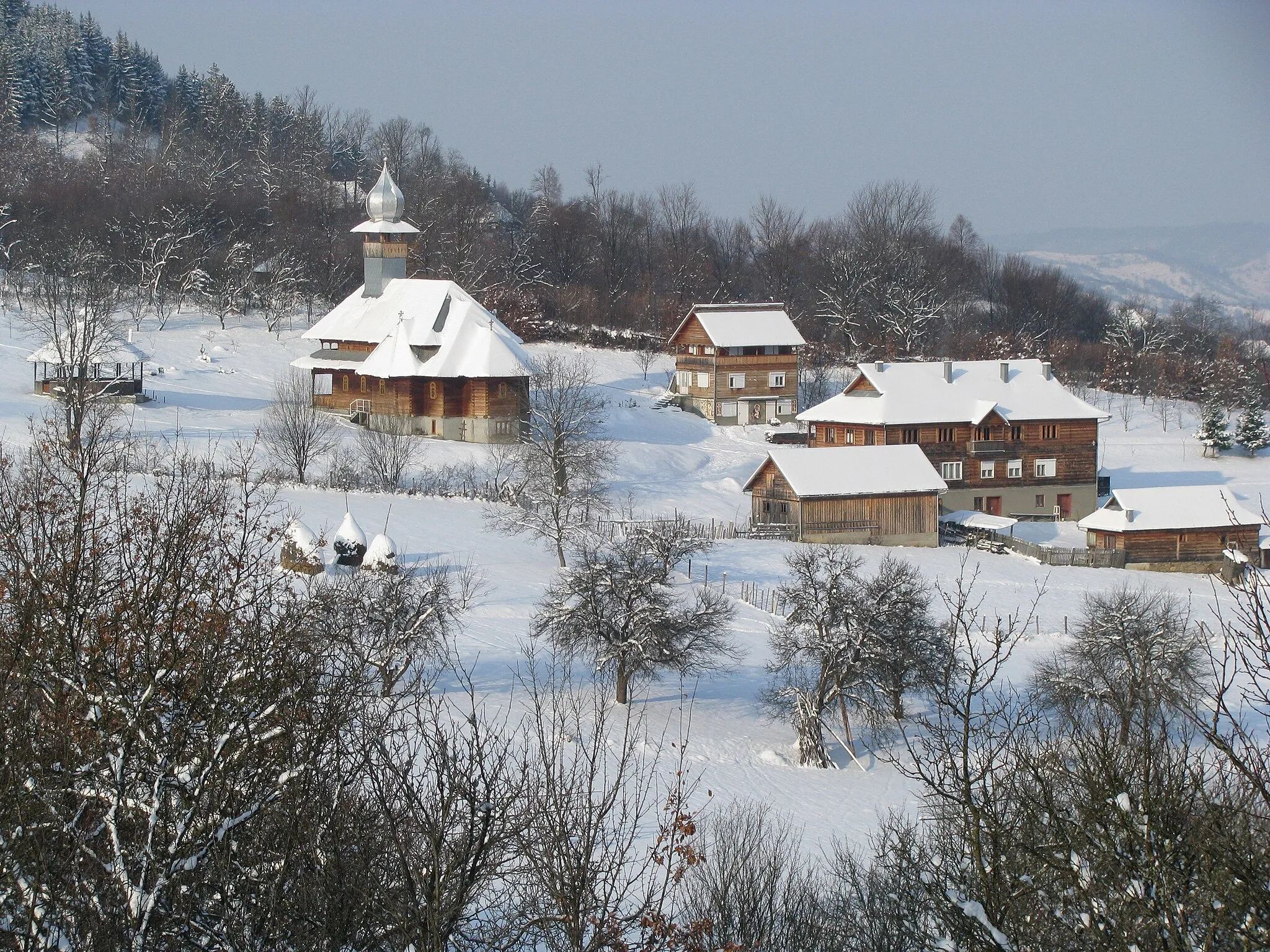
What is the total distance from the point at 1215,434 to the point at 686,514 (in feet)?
96.7

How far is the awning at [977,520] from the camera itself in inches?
1636

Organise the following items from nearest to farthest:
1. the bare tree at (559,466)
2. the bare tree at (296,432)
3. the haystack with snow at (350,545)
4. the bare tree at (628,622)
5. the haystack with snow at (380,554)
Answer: the bare tree at (628,622) < the haystack with snow at (380,554) < the haystack with snow at (350,545) < the bare tree at (559,466) < the bare tree at (296,432)

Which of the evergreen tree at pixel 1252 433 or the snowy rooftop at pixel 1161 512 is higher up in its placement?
the evergreen tree at pixel 1252 433

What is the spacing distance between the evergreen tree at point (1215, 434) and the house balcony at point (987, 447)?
18.2 metres

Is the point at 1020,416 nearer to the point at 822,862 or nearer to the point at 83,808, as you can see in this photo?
the point at 822,862

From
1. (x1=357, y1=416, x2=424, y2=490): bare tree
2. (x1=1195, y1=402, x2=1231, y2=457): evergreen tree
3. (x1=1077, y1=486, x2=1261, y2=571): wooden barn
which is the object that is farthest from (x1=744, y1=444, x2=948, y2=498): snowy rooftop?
(x1=1195, y1=402, x2=1231, y2=457): evergreen tree

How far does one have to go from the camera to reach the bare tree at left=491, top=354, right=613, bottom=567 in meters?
34.1

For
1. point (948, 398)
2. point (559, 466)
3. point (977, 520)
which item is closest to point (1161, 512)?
point (977, 520)

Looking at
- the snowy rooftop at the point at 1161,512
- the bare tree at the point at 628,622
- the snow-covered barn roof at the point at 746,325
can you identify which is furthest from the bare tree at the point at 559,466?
the snowy rooftop at the point at 1161,512

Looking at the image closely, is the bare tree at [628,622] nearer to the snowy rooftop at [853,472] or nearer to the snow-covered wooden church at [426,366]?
the snowy rooftop at [853,472]

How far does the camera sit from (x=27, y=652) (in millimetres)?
9164

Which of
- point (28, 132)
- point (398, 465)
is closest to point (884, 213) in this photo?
point (28, 132)

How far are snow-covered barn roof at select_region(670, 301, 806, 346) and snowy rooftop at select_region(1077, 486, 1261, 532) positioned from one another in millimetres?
19470

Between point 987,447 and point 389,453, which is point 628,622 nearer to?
point 389,453
